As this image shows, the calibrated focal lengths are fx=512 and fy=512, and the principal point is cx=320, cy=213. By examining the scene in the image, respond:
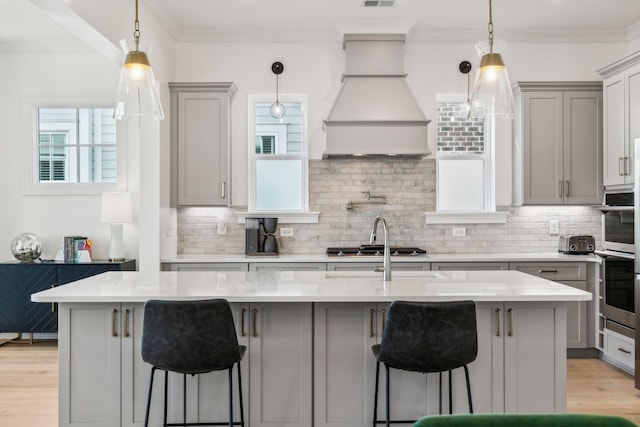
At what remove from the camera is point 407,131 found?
15.7 feet

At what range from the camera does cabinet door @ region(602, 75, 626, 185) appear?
14.6 ft

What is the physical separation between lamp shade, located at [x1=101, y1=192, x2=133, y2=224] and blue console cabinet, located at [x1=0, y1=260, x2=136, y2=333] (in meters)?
0.43

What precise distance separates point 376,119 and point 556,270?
2.16m

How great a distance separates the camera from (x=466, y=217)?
5.28m

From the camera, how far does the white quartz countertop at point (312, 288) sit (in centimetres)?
255

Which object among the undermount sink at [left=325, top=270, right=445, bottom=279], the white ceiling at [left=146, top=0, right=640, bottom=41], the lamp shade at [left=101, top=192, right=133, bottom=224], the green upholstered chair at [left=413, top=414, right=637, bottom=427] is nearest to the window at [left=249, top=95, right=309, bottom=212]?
the white ceiling at [left=146, top=0, right=640, bottom=41]

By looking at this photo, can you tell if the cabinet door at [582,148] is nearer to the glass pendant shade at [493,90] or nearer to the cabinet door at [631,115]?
the cabinet door at [631,115]

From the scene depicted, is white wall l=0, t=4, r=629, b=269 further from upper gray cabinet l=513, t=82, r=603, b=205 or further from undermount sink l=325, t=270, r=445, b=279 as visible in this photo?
undermount sink l=325, t=270, r=445, b=279

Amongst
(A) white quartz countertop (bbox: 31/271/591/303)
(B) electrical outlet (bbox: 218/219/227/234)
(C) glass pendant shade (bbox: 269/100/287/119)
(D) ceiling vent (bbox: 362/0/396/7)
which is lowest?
(A) white quartz countertop (bbox: 31/271/591/303)

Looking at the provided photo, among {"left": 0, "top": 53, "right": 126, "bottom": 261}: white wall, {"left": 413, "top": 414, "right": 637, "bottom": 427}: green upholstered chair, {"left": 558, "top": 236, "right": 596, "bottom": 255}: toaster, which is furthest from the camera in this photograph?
{"left": 0, "top": 53, "right": 126, "bottom": 261}: white wall

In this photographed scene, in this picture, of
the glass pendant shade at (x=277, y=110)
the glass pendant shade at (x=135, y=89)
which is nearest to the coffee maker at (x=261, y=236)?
the glass pendant shade at (x=277, y=110)

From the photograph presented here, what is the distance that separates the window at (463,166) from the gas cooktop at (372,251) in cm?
62

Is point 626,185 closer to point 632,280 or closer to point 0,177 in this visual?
point 632,280

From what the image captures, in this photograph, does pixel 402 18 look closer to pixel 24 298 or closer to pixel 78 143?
pixel 78 143
